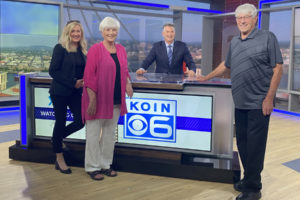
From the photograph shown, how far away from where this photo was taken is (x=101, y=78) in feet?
10.00

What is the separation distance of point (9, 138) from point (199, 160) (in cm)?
265

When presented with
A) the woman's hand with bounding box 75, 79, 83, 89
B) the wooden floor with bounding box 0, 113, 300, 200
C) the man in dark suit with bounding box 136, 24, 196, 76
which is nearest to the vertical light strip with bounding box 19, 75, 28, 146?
the wooden floor with bounding box 0, 113, 300, 200

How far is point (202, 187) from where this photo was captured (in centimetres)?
316

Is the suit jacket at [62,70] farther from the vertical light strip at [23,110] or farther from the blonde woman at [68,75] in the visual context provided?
the vertical light strip at [23,110]

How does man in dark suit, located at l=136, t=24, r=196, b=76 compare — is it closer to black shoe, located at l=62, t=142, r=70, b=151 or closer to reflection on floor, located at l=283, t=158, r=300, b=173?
black shoe, located at l=62, t=142, r=70, b=151

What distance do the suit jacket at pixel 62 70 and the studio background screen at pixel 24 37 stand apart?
3787 mm

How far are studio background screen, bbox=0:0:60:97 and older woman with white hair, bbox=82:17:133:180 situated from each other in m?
4.06

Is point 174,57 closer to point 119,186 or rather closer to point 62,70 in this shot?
point 62,70

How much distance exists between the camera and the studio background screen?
652 centimetres

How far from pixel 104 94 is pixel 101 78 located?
5.6 inches

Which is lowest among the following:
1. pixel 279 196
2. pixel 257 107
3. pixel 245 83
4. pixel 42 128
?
pixel 279 196

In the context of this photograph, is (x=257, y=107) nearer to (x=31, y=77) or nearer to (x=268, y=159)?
(x=268, y=159)

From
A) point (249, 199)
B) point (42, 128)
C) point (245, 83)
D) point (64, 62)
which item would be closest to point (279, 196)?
point (249, 199)

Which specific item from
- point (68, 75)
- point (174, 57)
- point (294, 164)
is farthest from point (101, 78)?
point (294, 164)
